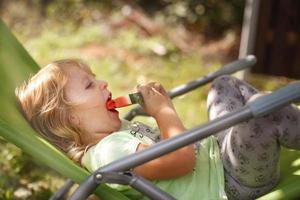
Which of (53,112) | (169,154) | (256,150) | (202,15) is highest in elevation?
(53,112)

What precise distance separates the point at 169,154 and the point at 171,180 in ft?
0.46

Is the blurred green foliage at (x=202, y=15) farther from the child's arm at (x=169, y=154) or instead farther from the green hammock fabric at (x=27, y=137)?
the child's arm at (x=169, y=154)

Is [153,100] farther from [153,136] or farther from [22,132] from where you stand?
[22,132]

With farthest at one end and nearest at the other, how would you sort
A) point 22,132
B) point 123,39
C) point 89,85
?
point 123,39, point 89,85, point 22,132

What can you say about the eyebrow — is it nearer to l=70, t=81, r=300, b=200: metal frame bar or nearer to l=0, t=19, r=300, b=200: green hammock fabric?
l=0, t=19, r=300, b=200: green hammock fabric

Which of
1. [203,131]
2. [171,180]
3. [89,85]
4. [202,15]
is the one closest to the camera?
[203,131]

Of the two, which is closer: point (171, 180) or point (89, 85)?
point (171, 180)

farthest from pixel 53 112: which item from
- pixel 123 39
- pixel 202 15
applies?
pixel 202 15

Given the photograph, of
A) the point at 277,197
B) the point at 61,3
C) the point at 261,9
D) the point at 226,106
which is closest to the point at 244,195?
the point at 277,197

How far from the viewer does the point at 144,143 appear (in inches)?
87.6

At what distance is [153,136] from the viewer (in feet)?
Answer: 7.81

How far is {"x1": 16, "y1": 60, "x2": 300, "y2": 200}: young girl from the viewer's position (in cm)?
218

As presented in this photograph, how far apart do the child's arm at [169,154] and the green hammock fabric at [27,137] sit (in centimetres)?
14

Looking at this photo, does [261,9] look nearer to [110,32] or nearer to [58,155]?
[110,32]
